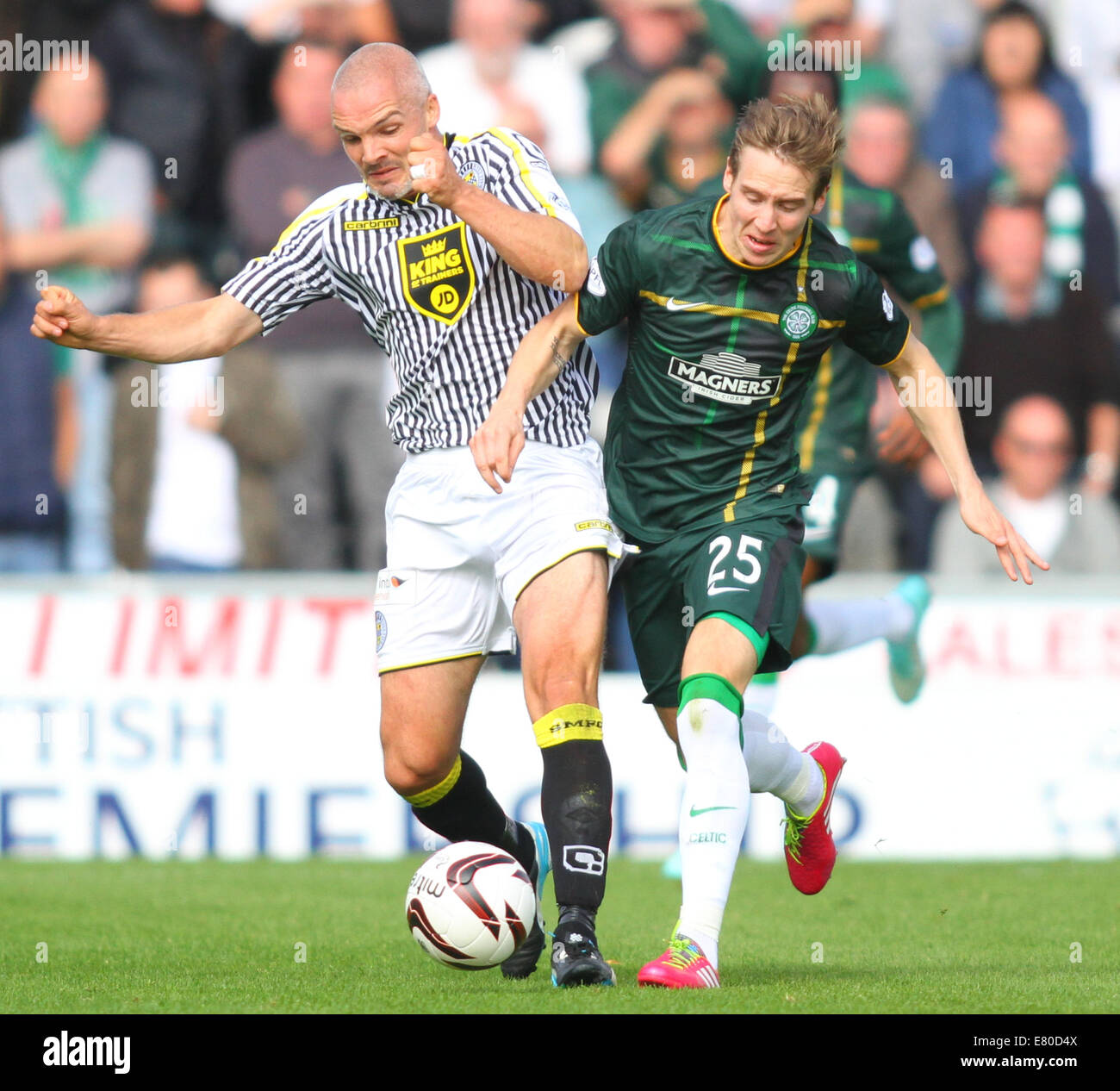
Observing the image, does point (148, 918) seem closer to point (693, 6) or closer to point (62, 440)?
point (62, 440)

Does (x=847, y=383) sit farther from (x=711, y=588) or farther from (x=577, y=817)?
(x=577, y=817)

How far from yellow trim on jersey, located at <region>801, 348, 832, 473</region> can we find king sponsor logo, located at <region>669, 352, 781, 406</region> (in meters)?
2.76

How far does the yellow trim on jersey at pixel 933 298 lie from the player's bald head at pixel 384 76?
329 centimetres

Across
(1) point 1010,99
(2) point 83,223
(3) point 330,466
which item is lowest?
(3) point 330,466

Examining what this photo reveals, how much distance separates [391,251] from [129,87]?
21.4ft

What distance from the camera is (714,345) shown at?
565 cm

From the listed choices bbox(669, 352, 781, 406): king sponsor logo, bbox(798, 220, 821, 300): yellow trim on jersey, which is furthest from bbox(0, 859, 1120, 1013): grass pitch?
bbox(798, 220, 821, 300): yellow trim on jersey

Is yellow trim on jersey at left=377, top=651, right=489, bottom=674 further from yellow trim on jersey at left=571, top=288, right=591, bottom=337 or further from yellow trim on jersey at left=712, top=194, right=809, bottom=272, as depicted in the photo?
yellow trim on jersey at left=712, top=194, right=809, bottom=272

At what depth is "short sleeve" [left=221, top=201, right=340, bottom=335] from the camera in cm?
608

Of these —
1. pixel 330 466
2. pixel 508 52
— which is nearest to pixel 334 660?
pixel 330 466

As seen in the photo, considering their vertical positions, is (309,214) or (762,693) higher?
(309,214)

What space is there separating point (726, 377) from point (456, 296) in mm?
860

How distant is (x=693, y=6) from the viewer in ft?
38.8

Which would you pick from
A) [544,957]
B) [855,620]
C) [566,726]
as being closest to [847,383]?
[855,620]
